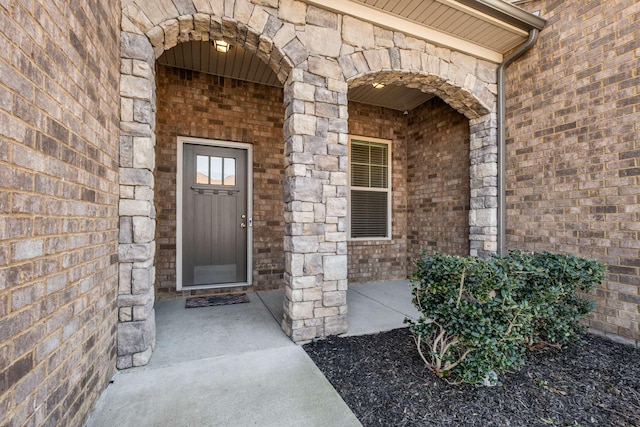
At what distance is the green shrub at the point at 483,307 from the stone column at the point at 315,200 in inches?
32.1

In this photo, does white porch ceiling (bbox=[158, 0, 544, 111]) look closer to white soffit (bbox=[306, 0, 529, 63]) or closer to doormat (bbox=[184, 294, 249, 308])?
white soffit (bbox=[306, 0, 529, 63])

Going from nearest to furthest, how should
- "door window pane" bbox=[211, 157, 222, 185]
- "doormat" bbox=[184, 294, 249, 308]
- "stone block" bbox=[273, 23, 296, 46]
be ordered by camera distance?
"stone block" bbox=[273, 23, 296, 46] → "doormat" bbox=[184, 294, 249, 308] → "door window pane" bbox=[211, 157, 222, 185]

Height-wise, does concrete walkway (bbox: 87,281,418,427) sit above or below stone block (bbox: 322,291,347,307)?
below

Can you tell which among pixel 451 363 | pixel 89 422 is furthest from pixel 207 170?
pixel 451 363

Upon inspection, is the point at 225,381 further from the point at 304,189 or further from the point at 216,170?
the point at 216,170

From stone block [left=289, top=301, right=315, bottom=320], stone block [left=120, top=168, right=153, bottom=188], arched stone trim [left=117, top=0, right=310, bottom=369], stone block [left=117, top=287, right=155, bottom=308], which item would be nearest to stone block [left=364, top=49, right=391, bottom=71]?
arched stone trim [left=117, top=0, right=310, bottom=369]

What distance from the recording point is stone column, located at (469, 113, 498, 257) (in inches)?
141

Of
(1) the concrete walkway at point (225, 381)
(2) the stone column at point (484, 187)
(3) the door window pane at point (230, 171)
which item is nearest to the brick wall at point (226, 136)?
(3) the door window pane at point (230, 171)

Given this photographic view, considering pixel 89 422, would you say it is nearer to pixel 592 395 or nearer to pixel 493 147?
pixel 592 395

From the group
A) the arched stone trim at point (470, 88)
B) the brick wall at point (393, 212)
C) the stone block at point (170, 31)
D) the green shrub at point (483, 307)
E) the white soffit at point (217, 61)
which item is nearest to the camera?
the green shrub at point (483, 307)

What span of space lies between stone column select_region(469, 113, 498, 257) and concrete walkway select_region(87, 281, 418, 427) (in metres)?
1.56

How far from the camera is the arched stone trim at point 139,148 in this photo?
2123 mm

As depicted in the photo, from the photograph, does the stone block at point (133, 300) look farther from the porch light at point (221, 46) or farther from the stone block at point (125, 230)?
the porch light at point (221, 46)

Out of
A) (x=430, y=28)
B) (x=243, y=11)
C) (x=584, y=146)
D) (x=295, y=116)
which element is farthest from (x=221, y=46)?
(x=584, y=146)
